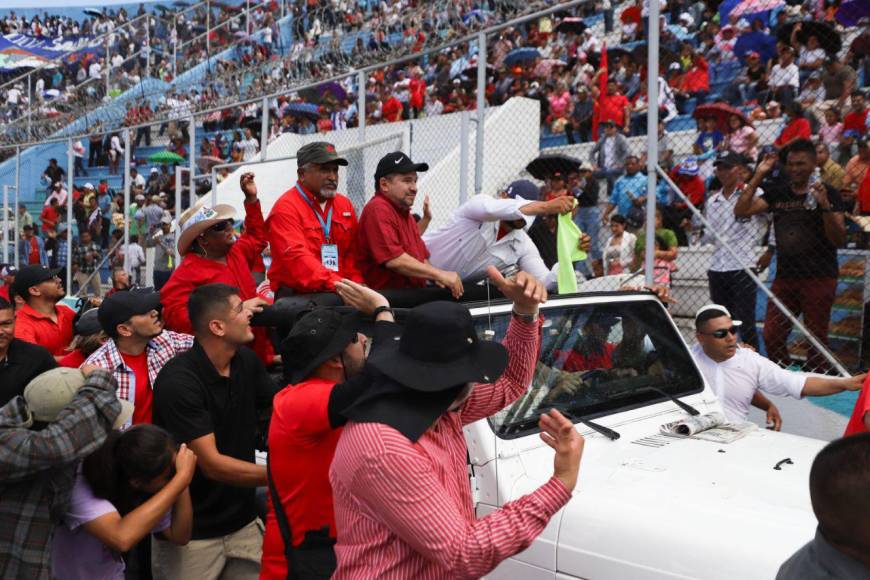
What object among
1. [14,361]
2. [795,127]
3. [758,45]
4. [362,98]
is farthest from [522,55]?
[14,361]

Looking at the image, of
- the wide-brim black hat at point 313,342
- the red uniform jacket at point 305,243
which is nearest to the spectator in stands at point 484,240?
the red uniform jacket at point 305,243

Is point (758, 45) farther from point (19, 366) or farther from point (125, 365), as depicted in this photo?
point (19, 366)

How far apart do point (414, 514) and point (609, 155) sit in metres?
7.31

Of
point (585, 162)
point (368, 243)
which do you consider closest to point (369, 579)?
point (368, 243)

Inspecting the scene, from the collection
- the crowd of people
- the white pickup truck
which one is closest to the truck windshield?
the white pickup truck

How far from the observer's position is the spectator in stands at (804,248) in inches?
236

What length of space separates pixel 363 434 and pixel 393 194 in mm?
2456

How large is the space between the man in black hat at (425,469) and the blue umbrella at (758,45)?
10.3 metres

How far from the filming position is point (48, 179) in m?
20.9

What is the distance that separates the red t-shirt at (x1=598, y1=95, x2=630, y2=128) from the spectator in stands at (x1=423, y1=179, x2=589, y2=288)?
17.8 ft

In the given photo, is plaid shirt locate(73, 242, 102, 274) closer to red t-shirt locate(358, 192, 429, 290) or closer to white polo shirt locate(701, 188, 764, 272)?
white polo shirt locate(701, 188, 764, 272)

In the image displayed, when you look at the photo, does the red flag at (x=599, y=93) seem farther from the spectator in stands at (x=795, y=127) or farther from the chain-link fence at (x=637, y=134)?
the spectator in stands at (x=795, y=127)

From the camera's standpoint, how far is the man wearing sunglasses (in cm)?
450

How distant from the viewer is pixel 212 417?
3.28 metres
